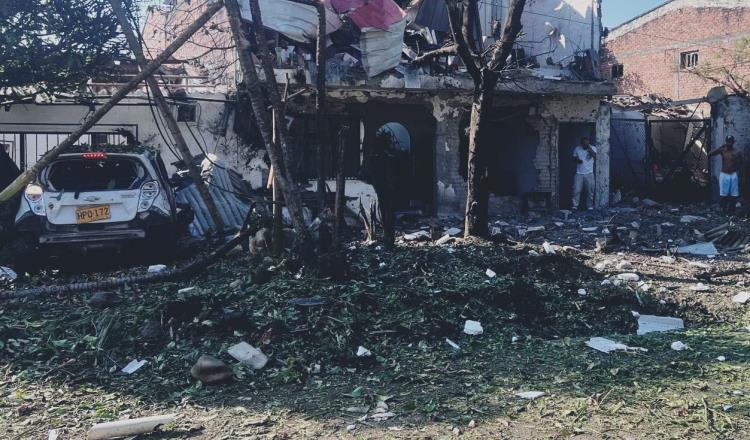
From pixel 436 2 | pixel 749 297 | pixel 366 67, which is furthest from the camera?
pixel 436 2

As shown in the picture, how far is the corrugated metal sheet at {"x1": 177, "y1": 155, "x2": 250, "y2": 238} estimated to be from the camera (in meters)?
10.1

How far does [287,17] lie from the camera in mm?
10875

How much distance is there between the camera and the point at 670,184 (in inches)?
656

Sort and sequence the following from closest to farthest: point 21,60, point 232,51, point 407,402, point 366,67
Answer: point 407,402
point 21,60
point 366,67
point 232,51

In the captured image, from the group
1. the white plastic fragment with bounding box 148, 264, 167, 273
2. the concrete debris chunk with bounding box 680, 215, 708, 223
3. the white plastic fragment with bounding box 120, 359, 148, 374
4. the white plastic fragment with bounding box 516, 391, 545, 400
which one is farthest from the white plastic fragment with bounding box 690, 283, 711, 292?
the white plastic fragment with bounding box 148, 264, 167, 273

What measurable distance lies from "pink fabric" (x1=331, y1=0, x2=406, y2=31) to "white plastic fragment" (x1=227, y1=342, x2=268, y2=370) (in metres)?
8.05

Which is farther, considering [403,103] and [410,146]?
[410,146]

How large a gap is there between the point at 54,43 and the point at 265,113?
14.3 feet

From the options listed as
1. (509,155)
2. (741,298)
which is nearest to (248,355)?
(741,298)

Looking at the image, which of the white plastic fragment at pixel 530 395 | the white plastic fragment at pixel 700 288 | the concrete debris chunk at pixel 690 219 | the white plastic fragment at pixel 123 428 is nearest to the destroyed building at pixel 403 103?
the concrete debris chunk at pixel 690 219

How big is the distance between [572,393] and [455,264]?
3205 millimetres

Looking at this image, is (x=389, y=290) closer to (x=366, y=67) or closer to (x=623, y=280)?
(x=623, y=280)

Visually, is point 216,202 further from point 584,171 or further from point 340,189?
point 584,171

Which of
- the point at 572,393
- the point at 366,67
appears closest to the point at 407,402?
the point at 572,393
